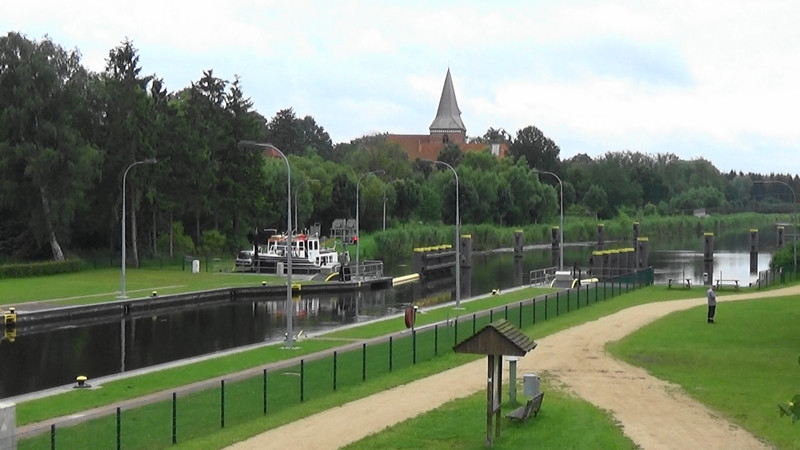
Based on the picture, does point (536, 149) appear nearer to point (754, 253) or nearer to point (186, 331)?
point (754, 253)

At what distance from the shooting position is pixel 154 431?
22.8 m

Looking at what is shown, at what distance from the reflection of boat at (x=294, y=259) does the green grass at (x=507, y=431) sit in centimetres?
5327

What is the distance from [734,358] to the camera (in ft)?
107

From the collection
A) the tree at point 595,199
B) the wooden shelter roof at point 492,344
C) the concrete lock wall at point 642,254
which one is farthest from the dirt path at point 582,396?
the tree at point 595,199

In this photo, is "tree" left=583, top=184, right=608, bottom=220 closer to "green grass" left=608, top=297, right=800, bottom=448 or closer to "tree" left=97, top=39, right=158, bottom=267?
"tree" left=97, top=39, right=158, bottom=267

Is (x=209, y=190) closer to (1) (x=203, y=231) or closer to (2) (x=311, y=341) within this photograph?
(1) (x=203, y=231)

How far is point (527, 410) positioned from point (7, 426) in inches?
410

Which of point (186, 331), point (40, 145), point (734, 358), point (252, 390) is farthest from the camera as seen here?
point (40, 145)

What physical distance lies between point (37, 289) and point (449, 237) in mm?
62733

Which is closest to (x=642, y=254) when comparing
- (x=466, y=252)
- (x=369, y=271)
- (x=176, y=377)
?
(x=466, y=252)

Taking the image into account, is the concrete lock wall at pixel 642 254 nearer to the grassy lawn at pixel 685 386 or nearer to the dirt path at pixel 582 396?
the grassy lawn at pixel 685 386

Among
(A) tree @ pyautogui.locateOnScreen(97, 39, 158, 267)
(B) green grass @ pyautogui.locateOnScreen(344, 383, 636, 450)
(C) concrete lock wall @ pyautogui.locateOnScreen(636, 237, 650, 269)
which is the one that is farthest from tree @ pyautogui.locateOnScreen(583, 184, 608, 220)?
(B) green grass @ pyautogui.locateOnScreen(344, 383, 636, 450)

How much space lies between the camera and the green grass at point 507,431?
787 inches

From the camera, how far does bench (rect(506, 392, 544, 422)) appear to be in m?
21.8
